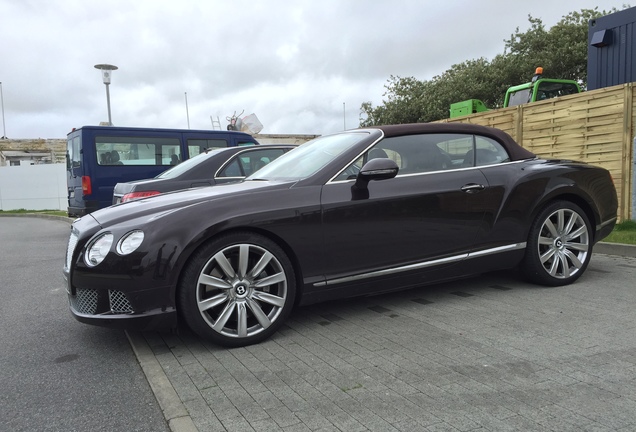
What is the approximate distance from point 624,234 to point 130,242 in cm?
670

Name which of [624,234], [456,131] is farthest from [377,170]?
[624,234]

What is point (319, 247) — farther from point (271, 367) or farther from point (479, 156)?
point (479, 156)

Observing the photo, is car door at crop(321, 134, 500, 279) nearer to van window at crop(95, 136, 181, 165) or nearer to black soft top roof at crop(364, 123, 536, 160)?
black soft top roof at crop(364, 123, 536, 160)

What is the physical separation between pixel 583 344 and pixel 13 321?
4.49 metres

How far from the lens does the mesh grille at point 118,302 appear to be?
3.23 meters

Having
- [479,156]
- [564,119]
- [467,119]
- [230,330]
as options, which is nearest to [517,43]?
[467,119]

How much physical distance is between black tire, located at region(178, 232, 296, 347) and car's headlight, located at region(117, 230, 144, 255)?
0.35m

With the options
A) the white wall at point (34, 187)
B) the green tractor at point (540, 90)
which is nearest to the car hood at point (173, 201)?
the green tractor at point (540, 90)

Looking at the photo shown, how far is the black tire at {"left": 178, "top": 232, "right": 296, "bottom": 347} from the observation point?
3.31 meters

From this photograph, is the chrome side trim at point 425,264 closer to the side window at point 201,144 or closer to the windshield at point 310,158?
the windshield at point 310,158

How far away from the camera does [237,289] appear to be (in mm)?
3428

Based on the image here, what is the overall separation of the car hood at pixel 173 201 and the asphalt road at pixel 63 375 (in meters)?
0.92

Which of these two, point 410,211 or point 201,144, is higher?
point 201,144

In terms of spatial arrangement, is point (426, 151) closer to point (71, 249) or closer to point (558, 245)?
point (558, 245)
